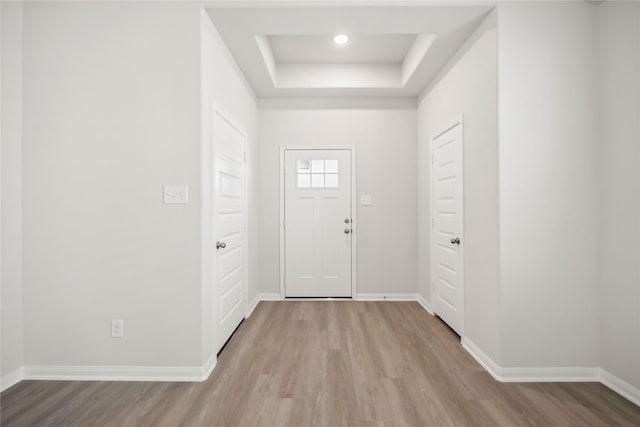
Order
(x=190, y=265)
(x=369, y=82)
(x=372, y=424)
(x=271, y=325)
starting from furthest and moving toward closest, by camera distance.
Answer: (x=369, y=82) → (x=271, y=325) → (x=190, y=265) → (x=372, y=424)

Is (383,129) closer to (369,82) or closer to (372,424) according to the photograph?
(369,82)

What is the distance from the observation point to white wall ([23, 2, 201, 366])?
90.6 inches

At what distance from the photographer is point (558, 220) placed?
2301 mm

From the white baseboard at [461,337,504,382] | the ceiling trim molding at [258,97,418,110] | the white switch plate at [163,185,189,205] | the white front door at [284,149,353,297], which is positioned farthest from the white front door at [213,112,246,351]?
the white baseboard at [461,337,504,382]

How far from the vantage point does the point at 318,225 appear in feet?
14.0

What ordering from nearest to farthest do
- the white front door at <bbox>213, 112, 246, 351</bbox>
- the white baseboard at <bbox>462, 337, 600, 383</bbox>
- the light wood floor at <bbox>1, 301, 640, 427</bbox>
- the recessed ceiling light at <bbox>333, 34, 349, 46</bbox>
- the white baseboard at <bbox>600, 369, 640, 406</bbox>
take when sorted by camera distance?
the light wood floor at <bbox>1, 301, 640, 427</bbox>
the white baseboard at <bbox>600, 369, 640, 406</bbox>
the white baseboard at <bbox>462, 337, 600, 383</bbox>
the white front door at <bbox>213, 112, 246, 351</bbox>
the recessed ceiling light at <bbox>333, 34, 349, 46</bbox>

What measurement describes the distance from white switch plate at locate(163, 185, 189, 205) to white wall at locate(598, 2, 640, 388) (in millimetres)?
2873

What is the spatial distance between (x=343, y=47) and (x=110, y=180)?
2.66 metres

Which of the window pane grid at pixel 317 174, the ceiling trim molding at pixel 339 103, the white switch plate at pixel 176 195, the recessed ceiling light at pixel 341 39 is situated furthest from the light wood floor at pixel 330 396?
the recessed ceiling light at pixel 341 39

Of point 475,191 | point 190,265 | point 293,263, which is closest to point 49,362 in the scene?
point 190,265

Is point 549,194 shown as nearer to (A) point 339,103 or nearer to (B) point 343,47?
(B) point 343,47

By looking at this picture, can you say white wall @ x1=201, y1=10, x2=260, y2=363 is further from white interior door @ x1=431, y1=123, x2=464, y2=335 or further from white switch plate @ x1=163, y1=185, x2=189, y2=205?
white interior door @ x1=431, y1=123, x2=464, y2=335

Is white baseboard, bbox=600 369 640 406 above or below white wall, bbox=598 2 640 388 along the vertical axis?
below

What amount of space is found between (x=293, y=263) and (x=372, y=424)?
2.61 m
